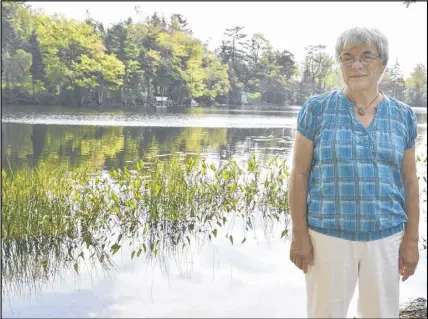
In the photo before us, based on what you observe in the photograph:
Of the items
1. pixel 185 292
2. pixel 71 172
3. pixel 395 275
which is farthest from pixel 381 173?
pixel 71 172

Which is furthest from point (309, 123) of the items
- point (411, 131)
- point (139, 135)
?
point (139, 135)

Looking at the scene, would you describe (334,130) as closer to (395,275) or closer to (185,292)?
(395,275)

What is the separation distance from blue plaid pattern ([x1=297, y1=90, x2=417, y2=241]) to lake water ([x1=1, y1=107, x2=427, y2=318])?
2.23m

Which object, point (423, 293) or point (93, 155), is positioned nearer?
point (423, 293)

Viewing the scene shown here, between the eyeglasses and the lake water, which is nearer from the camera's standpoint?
the eyeglasses

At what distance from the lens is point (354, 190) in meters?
0.94

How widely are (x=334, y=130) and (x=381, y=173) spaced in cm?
13

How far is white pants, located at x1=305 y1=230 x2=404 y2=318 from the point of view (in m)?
A: 0.95

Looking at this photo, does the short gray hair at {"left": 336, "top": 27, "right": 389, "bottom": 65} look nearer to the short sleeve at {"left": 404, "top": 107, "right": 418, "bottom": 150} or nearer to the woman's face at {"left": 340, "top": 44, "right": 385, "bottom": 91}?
the woman's face at {"left": 340, "top": 44, "right": 385, "bottom": 91}

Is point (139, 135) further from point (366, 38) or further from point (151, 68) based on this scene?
point (366, 38)

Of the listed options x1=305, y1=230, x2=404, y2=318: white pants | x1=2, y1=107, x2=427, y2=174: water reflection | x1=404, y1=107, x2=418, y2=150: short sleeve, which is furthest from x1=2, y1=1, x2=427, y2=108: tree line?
x1=305, y1=230, x2=404, y2=318: white pants

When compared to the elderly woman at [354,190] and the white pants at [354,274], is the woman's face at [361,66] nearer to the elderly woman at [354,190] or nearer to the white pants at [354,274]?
the elderly woman at [354,190]

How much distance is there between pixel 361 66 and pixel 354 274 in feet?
1.39

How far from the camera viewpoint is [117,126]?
4.56 metres
